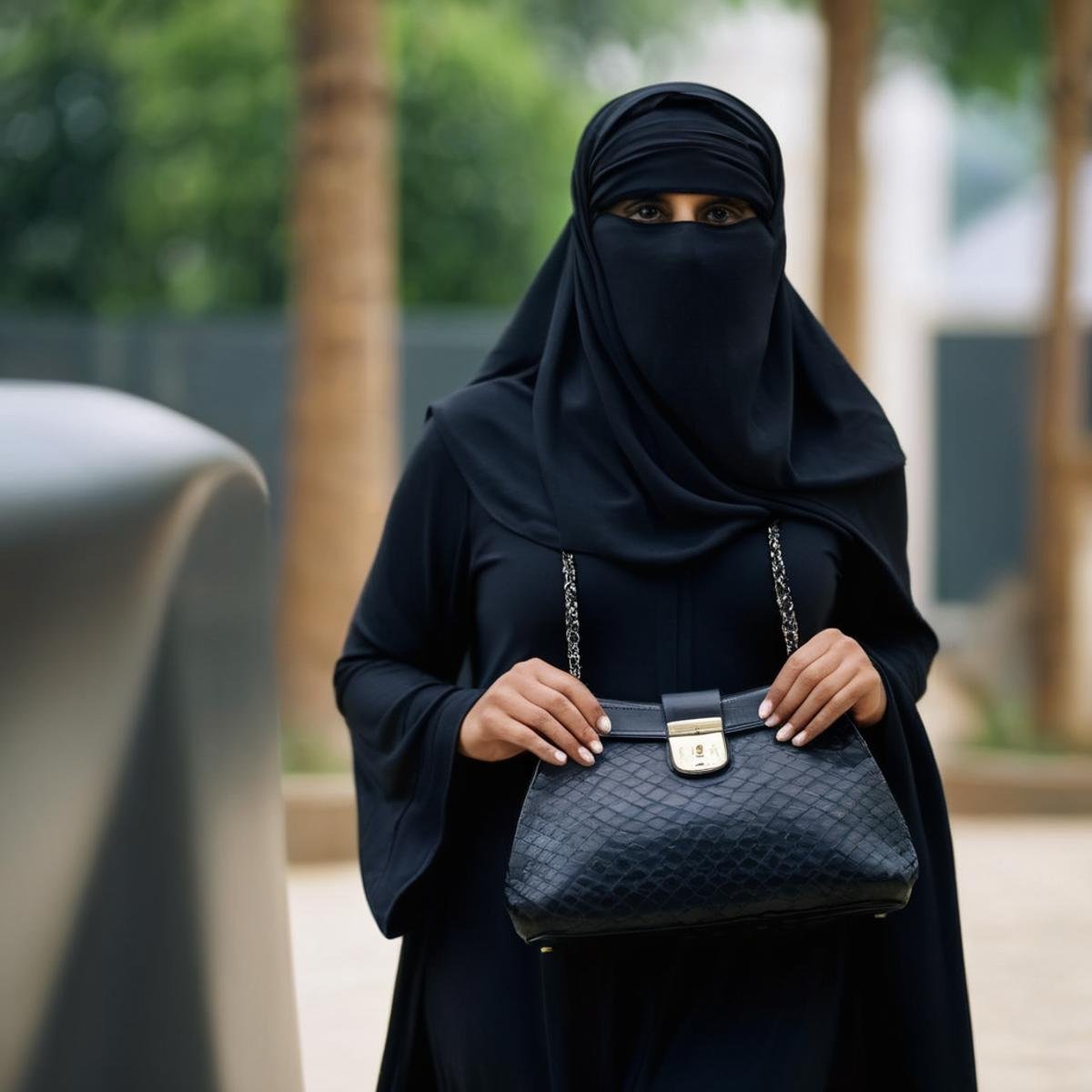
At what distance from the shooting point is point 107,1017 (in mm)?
1873

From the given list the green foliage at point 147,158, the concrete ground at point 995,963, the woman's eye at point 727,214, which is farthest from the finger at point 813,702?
the green foliage at point 147,158

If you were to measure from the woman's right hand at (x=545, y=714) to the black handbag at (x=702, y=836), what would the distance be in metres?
0.02

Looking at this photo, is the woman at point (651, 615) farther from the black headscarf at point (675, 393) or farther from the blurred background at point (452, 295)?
the blurred background at point (452, 295)

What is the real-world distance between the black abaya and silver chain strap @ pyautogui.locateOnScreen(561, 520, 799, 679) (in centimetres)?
1

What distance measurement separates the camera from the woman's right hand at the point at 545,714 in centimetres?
175

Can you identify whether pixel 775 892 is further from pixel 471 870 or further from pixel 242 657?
pixel 242 657

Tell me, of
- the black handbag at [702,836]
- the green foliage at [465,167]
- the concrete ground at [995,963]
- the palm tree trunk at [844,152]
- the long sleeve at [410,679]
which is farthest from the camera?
the green foliage at [465,167]

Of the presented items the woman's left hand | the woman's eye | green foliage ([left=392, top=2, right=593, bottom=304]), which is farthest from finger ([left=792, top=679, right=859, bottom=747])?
green foliage ([left=392, top=2, right=593, bottom=304])

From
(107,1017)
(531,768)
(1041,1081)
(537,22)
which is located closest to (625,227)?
(531,768)

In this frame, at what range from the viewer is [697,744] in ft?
5.66

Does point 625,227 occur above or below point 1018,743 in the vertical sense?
above

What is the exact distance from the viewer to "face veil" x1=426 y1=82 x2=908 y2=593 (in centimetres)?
188

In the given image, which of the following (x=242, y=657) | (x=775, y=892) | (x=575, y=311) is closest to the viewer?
(x=775, y=892)

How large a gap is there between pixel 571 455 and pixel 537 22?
20.2 meters
